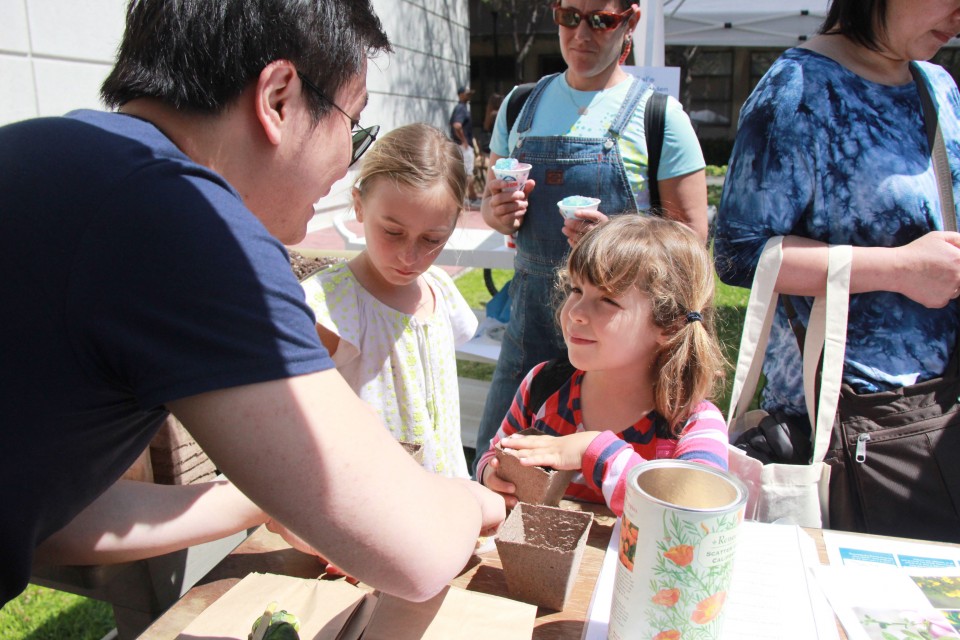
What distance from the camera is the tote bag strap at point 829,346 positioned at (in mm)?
1734

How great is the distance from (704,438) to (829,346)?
0.41 m

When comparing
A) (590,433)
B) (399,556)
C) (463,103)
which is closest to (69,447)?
(399,556)

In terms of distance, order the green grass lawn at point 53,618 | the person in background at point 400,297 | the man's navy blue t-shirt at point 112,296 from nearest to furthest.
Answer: the man's navy blue t-shirt at point 112,296
the person in background at point 400,297
the green grass lawn at point 53,618

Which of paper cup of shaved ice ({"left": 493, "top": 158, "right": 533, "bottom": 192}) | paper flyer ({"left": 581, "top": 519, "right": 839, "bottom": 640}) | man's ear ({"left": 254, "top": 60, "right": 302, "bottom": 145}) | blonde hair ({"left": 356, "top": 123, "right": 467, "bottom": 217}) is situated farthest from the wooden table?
paper cup of shaved ice ({"left": 493, "top": 158, "right": 533, "bottom": 192})

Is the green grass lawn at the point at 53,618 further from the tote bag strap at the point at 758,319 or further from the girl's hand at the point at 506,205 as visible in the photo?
the tote bag strap at the point at 758,319

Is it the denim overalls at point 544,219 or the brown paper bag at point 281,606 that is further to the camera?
the denim overalls at point 544,219

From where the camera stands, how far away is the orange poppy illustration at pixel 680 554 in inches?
35.0

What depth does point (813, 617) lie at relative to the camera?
43.9 inches

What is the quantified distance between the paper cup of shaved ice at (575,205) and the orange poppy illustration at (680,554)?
1.51 metres

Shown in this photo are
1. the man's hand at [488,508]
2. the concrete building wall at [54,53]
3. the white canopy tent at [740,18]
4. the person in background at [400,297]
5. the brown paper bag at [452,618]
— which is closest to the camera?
the brown paper bag at [452,618]

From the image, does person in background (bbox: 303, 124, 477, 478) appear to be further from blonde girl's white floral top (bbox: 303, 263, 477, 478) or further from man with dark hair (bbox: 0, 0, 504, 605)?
man with dark hair (bbox: 0, 0, 504, 605)

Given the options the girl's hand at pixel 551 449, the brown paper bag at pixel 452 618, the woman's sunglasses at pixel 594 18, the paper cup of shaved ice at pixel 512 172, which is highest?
the woman's sunglasses at pixel 594 18

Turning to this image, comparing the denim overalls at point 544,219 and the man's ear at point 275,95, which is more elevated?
the man's ear at point 275,95

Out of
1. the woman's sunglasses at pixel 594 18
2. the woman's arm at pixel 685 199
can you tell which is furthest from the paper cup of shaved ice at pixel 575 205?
the woman's sunglasses at pixel 594 18
